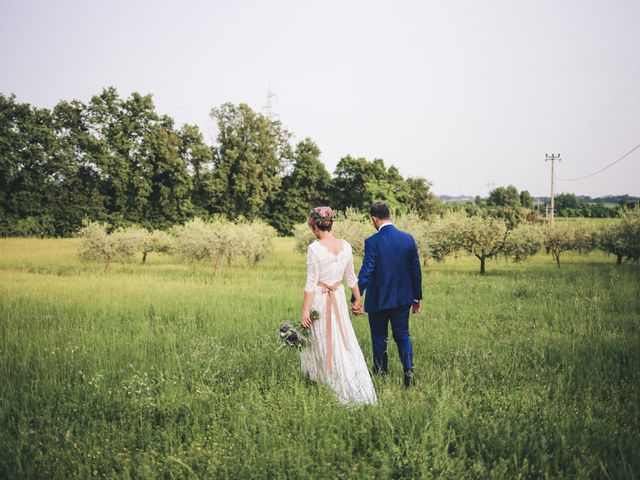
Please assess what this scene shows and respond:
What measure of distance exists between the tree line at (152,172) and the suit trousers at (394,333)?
26.7 meters

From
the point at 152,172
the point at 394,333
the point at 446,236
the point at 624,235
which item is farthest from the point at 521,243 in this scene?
the point at 152,172

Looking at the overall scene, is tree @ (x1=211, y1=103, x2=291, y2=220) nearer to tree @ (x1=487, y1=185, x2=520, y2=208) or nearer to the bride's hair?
the bride's hair

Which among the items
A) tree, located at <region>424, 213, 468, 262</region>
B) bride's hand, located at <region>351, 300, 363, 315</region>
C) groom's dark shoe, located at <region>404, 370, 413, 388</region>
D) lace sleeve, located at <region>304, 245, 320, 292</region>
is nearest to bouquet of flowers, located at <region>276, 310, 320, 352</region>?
lace sleeve, located at <region>304, 245, 320, 292</region>

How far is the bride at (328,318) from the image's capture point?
5.59 m

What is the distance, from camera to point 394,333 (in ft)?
20.3

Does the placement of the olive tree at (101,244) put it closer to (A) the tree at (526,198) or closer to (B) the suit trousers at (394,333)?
(B) the suit trousers at (394,333)

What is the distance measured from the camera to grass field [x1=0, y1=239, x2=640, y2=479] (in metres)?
3.97

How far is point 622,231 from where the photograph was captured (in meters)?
29.2

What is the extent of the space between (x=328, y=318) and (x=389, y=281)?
104cm

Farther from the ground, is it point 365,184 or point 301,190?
point 365,184

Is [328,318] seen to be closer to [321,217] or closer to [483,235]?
[321,217]

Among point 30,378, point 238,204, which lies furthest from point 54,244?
point 30,378

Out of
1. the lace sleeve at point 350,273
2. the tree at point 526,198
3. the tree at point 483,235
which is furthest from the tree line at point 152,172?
the tree at point 526,198

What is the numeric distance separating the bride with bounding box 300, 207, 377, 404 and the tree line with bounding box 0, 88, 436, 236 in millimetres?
26782
